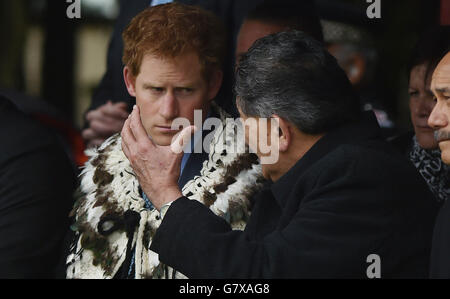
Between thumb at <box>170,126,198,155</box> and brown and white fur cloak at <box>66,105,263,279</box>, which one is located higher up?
thumb at <box>170,126,198,155</box>

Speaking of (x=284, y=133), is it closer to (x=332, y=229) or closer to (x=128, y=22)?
(x=332, y=229)

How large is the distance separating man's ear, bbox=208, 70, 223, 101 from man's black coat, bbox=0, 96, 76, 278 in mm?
735

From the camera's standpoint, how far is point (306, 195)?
221cm

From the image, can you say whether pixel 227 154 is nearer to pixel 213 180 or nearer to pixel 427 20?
pixel 213 180

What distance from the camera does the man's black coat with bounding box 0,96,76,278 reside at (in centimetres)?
280

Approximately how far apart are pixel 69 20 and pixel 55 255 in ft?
14.1

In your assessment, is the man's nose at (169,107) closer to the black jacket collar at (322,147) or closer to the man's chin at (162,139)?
the man's chin at (162,139)

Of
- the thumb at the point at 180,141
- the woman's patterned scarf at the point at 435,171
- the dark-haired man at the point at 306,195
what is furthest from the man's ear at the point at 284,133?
the woman's patterned scarf at the point at 435,171

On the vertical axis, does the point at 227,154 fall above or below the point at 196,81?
below

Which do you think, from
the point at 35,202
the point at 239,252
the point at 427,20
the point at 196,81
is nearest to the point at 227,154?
the point at 196,81

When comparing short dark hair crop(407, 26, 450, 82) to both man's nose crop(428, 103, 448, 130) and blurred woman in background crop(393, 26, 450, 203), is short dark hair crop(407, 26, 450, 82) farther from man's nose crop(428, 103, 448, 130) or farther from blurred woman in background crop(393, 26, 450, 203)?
man's nose crop(428, 103, 448, 130)

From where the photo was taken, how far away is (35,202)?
9.37 ft

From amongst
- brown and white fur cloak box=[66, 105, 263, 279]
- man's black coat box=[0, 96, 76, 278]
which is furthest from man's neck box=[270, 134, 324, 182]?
man's black coat box=[0, 96, 76, 278]
